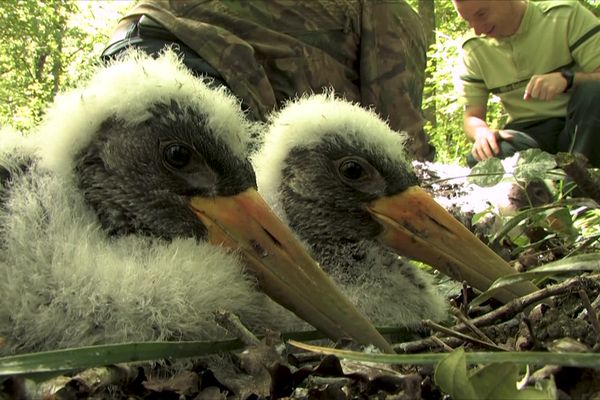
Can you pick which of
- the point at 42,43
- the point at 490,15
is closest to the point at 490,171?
the point at 490,15

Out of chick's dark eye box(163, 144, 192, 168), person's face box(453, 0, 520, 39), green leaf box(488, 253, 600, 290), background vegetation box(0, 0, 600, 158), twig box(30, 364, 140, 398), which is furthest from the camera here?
background vegetation box(0, 0, 600, 158)

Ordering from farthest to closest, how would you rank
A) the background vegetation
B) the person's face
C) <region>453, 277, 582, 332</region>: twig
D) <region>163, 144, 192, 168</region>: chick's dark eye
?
the background vegetation < the person's face < <region>163, 144, 192, 168</region>: chick's dark eye < <region>453, 277, 582, 332</region>: twig

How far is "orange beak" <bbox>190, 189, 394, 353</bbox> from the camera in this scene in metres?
1.42

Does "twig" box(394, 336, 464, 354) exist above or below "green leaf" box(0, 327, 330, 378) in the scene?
below

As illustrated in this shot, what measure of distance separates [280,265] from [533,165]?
3.56ft

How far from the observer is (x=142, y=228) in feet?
5.23

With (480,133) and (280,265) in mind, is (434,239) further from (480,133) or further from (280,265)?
(480,133)

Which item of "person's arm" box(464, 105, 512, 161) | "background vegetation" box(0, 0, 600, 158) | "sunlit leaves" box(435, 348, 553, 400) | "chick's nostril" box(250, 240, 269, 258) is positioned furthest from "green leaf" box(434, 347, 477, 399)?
"background vegetation" box(0, 0, 600, 158)

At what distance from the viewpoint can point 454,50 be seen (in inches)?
395

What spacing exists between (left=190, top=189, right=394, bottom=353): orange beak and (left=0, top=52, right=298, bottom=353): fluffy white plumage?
57 millimetres

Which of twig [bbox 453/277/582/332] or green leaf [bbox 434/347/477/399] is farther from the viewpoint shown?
twig [bbox 453/277/582/332]

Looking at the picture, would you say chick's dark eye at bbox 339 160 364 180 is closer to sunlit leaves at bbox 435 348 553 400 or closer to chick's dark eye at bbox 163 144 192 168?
chick's dark eye at bbox 163 144 192 168

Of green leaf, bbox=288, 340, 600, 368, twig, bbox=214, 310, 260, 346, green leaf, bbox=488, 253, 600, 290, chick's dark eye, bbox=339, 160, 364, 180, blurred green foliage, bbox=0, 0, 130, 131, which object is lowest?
green leaf, bbox=488, 253, 600, 290

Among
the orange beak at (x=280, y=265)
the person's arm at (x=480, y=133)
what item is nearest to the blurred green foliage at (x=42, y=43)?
the person's arm at (x=480, y=133)
